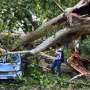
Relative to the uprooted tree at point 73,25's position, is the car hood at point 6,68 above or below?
below

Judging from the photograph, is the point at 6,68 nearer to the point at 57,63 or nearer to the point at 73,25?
the point at 57,63

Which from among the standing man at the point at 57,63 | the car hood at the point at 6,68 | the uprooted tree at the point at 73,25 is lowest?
the standing man at the point at 57,63

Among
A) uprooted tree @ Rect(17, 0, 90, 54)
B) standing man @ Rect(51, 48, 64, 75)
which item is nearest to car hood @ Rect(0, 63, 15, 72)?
standing man @ Rect(51, 48, 64, 75)

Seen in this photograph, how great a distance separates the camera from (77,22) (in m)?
8.74

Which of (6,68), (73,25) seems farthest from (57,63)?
(73,25)

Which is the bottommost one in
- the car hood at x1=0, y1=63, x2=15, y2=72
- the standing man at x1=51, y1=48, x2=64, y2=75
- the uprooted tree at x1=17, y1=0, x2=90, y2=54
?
the standing man at x1=51, y1=48, x2=64, y2=75

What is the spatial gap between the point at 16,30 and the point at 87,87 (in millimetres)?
6508

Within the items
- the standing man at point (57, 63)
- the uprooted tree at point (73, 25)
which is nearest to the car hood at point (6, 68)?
the standing man at point (57, 63)

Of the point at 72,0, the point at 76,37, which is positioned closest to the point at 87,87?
the point at 72,0

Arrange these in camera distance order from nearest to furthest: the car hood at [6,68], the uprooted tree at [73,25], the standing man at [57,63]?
the uprooted tree at [73,25], the car hood at [6,68], the standing man at [57,63]

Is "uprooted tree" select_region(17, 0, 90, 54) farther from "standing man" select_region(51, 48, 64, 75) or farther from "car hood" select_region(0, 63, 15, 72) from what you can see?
"standing man" select_region(51, 48, 64, 75)

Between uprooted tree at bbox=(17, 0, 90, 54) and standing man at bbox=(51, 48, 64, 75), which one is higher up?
uprooted tree at bbox=(17, 0, 90, 54)

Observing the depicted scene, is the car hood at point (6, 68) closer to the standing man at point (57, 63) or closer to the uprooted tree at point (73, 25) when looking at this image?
the standing man at point (57, 63)

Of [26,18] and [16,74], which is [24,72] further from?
[26,18]
